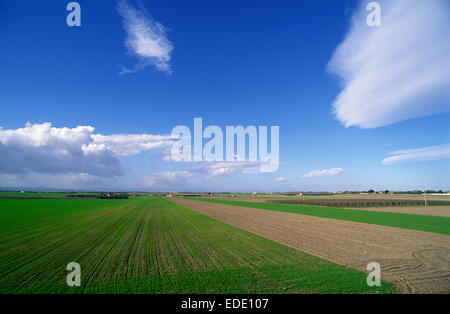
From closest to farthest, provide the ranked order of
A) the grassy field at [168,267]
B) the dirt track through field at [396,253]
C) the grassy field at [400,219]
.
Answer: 1. the grassy field at [168,267]
2. the dirt track through field at [396,253]
3. the grassy field at [400,219]

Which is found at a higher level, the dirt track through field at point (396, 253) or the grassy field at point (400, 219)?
the dirt track through field at point (396, 253)

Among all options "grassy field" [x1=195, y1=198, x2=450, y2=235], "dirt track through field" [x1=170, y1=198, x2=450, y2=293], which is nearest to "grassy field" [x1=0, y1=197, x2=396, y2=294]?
"dirt track through field" [x1=170, y1=198, x2=450, y2=293]

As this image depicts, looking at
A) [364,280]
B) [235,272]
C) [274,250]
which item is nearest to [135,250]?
[235,272]

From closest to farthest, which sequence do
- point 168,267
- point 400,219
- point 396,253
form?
point 168,267 < point 396,253 < point 400,219

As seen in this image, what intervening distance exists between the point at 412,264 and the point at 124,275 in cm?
1428

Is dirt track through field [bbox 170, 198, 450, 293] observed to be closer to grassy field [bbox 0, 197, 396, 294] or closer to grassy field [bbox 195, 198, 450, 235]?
grassy field [bbox 0, 197, 396, 294]

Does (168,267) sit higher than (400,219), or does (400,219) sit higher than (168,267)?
(168,267)

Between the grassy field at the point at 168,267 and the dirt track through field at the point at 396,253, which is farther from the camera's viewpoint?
the dirt track through field at the point at 396,253

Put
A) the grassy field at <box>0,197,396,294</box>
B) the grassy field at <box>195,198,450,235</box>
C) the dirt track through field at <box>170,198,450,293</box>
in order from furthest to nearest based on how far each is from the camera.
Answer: the grassy field at <box>195,198,450,235</box>
the dirt track through field at <box>170,198,450,293</box>
the grassy field at <box>0,197,396,294</box>

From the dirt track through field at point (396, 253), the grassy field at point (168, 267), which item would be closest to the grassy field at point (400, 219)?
the dirt track through field at point (396, 253)

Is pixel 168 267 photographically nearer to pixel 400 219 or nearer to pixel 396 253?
pixel 396 253

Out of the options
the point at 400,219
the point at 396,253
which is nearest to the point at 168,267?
the point at 396,253

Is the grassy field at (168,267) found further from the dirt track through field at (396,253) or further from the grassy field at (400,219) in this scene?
the grassy field at (400,219)

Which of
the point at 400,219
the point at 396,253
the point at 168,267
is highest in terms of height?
the point at 168,267
